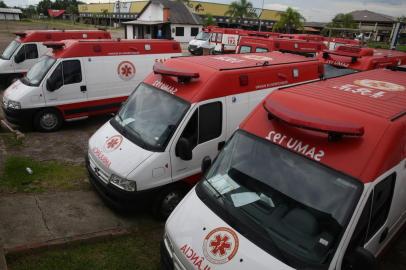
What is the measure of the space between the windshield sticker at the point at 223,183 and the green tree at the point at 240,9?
54.5 metres

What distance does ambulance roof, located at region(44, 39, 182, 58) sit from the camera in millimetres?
9672

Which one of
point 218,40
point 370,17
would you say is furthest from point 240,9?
point 370,17

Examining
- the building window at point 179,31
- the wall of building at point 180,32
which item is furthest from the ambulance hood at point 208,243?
the building window at point 179,31

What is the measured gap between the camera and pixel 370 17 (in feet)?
256

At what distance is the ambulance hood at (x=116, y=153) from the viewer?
17.4 feet

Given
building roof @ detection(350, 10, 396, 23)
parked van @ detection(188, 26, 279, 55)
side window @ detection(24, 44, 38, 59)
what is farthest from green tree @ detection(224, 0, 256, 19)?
side window @ detection(24, 44, 38, 59)

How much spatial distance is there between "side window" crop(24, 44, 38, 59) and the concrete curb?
11578 mm

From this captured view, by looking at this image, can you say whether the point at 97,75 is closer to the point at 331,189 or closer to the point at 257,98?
the point at 257,98

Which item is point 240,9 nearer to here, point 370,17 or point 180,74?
point 370,17

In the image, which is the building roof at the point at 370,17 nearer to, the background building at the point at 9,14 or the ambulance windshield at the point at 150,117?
the background building at the point at 9,14

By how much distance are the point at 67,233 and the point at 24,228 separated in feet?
2.26

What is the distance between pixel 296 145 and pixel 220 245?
136cm

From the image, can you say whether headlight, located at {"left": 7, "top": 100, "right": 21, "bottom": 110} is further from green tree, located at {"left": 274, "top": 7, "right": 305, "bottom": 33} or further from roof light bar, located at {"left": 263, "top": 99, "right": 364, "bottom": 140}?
green tree, located at {"left": 274, "top": 7, "right": 305, "bottom": 33}

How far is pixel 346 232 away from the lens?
3.10 m
